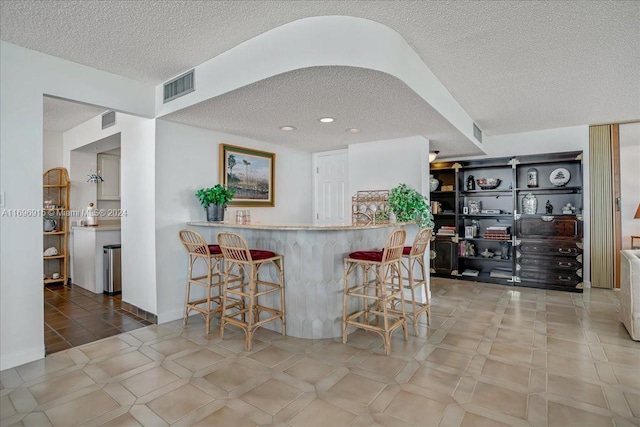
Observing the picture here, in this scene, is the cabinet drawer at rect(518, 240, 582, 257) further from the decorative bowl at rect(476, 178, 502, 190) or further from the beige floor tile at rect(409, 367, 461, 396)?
the beige floor tile at rect(409, 367, 461, 396)

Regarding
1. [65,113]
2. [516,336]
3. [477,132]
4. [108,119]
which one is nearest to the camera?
[516,336]

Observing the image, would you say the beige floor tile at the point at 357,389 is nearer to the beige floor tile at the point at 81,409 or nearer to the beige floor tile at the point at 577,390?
the beige floor tile at the point at 577,390

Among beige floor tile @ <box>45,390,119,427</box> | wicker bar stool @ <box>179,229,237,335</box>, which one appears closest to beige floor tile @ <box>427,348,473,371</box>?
wicker bar stool @ <box>179,229,237,335</box>

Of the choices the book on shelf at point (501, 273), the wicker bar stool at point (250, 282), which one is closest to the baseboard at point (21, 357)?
the wicker bar stool at point (250, 282)

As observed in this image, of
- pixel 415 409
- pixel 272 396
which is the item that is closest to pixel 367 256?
pixel 415 409

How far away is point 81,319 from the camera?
11.6 ft

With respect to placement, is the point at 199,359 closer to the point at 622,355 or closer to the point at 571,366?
the point at 571,366

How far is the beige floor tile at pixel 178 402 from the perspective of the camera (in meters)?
1.92

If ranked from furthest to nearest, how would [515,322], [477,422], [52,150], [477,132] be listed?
[52,150]
[477,132]
[515,322]
[477,422]

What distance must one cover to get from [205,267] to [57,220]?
3.20m

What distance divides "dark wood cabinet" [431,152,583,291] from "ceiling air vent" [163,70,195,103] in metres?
4.23

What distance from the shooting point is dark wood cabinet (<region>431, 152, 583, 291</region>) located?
479cm

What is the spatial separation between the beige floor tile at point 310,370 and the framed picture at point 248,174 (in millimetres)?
2392

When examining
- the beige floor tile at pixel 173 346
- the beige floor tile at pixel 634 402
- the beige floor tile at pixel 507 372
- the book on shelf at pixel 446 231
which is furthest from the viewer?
the book on shelf at pixel 446 231
